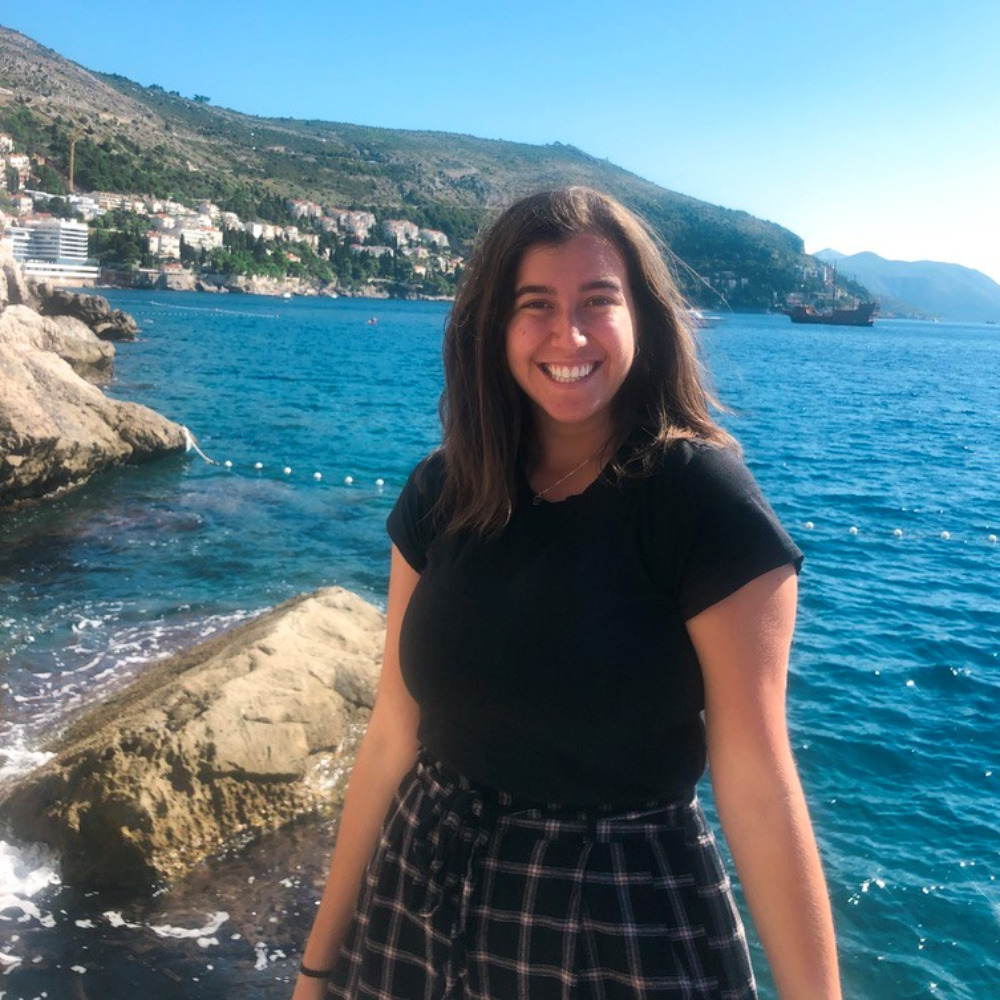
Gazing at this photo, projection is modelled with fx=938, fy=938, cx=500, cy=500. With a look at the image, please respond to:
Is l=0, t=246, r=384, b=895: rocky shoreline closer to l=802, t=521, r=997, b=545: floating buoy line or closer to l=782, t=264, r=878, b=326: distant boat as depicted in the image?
l=802, t=521, r=997, b=545: floating buoy line

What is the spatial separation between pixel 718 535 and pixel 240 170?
185 metres

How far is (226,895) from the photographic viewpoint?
4633mm

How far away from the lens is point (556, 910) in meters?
1.57

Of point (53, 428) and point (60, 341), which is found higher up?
point (53, 428)

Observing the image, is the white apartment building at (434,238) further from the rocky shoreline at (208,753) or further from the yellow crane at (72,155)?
the rocky shoreline at (208,753)

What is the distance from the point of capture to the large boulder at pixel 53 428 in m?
11.1

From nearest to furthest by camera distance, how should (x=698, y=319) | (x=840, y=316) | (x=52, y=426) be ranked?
(x=698, y=319) → (x=52, y=426) → (x=840, y=316)

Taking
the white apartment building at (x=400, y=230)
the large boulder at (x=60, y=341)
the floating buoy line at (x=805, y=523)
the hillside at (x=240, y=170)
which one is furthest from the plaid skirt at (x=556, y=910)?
the white apartment building at (x=400, y=230)

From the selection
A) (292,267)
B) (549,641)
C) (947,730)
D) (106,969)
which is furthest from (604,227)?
(292,267)

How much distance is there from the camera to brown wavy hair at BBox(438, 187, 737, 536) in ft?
5.69

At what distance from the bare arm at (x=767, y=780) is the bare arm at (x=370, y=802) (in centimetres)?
65

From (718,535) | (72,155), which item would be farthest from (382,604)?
(72,155)

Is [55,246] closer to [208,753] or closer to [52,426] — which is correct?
[52,426]

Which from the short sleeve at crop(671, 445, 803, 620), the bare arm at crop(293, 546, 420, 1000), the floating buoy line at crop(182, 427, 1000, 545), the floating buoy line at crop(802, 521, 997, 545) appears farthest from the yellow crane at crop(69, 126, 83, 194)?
the short sleeve at crop(671, 445, 803, 620)
